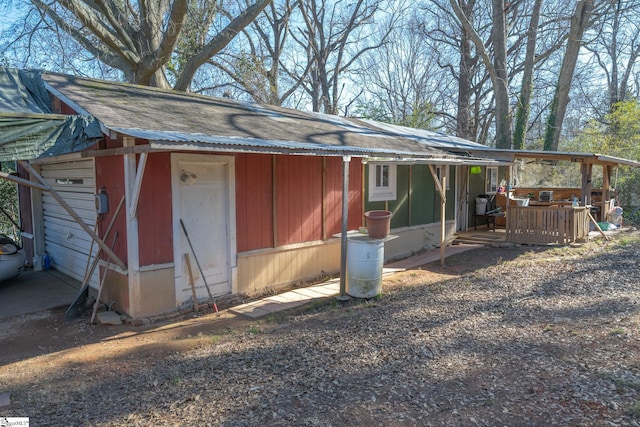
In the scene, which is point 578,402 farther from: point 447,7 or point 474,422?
point 447,7

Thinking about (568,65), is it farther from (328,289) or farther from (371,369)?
(371,369)

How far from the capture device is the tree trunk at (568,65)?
15.9m

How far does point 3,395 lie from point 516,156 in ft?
36.1

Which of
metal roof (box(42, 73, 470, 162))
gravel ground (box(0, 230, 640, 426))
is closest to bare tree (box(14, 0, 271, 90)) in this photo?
metal roof (box(42, 73, 470, 162))

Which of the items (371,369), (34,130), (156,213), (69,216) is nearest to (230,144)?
(156,213)

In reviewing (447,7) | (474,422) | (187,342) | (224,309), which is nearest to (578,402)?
(474,422)

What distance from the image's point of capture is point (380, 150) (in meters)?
7.45

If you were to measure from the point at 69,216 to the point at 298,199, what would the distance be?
4022 millimetres

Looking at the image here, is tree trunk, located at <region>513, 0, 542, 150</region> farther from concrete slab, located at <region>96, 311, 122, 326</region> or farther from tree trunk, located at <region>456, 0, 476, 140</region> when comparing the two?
concrete slab, located at <region>96, 311, 122, 326</region>

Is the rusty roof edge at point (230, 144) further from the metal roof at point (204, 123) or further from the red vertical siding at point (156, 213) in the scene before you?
the red vertical siding at point (156, 213)

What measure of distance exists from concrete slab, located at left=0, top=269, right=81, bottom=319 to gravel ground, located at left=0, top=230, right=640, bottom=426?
197cm

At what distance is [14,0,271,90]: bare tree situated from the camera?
1018 cm

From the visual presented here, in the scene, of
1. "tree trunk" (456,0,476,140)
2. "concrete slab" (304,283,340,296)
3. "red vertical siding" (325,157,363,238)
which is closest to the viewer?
"concrete slab" (304,283,340,296)

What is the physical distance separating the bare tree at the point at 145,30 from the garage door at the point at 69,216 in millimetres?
4294
